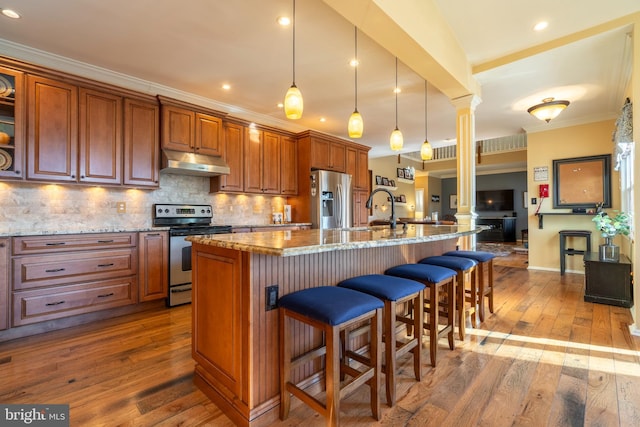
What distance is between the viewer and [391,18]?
208 centimetres

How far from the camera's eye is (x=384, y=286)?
5.51 feet

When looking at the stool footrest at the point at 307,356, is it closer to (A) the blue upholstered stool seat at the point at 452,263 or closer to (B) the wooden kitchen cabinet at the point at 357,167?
(A) the blue upholstered stool seat at the point at 452,263

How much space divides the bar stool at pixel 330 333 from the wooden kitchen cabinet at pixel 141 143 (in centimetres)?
275

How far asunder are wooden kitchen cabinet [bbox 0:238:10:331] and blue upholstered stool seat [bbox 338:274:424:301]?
2774 mm

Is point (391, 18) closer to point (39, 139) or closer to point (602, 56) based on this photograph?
point (602, 56)

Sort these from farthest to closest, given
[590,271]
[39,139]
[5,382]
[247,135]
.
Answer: [247,135] < [590,271] < [39,139] < [5,382]

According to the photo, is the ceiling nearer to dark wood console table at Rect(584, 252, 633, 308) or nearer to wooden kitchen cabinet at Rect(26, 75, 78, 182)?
wooden kitchen cabinet at Rect(26, 75, 78, 182)

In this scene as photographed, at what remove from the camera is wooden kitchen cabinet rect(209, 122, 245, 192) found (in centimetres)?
415

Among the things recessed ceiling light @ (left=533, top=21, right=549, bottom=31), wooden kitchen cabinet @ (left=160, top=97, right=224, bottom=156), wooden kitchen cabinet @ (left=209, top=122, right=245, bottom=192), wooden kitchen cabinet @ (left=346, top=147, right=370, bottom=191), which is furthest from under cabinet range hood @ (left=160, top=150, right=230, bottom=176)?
recessed ceiling light @ (left=533, top=21, right=549, bottom=31)

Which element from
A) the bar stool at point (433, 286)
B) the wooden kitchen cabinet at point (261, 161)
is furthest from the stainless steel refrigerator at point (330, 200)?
the bar stool at point (433, 286)

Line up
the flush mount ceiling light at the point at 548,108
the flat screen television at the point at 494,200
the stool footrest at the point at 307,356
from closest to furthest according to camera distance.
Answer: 1. the stool footrest at the point at 307,356
2. the flush mount ceiling light at the point at 548,108
3. the flat screen television at the point at 494,200

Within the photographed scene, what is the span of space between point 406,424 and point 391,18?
2.49 metres

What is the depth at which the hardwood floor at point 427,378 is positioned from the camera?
5.01ft

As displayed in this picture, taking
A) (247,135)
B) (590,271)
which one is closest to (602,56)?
(590,271)
